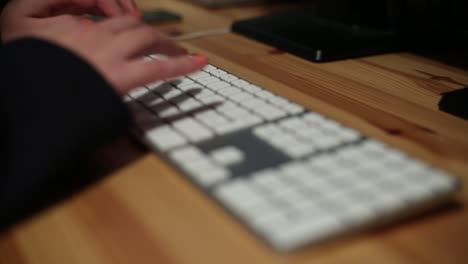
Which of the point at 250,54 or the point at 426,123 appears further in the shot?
the point at 250,54

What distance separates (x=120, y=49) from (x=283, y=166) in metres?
0.19

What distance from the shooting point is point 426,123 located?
494mm

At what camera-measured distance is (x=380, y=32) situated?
732mm

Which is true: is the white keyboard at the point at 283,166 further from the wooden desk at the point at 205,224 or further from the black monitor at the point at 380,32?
the black monitor at the point at 380,32

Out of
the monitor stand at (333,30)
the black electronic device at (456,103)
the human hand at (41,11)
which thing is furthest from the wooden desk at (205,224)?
the human hand at (41,11)

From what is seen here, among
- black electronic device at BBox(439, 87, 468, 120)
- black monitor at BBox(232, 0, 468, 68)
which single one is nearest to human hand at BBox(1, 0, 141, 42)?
black monitor at BBox(232, 0, 468, 68)

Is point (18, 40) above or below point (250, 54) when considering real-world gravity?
above

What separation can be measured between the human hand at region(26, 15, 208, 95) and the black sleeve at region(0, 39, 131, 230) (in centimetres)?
3

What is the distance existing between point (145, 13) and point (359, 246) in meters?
0.78

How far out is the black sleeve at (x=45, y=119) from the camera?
14.1 inches

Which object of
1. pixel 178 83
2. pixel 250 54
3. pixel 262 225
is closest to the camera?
pixel 262 225

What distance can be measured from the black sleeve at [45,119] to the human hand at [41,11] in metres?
0.17

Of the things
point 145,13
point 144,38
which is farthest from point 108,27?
point 145,13

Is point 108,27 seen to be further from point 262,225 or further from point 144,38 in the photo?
point 262,225
